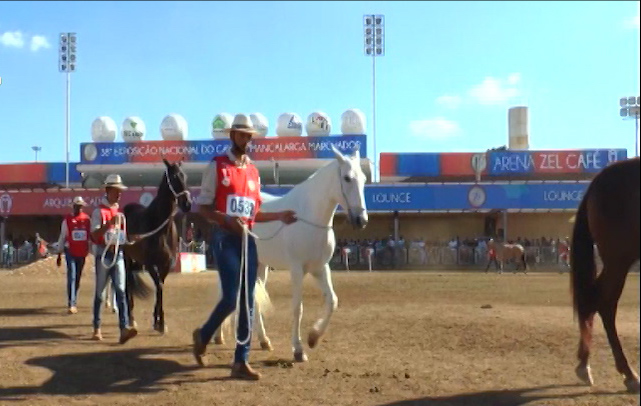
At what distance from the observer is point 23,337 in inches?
349

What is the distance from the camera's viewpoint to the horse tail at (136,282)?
10.3 metres

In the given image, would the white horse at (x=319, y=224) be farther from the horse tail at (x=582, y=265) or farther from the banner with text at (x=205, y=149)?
the banner with text at (x=205, y=149)

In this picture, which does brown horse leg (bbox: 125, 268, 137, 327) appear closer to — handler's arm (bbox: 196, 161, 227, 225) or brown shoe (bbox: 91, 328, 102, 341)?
brown shoe (bbox: 91, 328, 102, 341)

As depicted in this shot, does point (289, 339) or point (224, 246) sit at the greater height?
point (224, 246)

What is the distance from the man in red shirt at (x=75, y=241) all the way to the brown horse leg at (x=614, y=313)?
862cm

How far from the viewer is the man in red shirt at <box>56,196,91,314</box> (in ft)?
37.4

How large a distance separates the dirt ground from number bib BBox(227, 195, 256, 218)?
1546mm

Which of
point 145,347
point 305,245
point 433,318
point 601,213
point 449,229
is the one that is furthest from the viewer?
point 449,229

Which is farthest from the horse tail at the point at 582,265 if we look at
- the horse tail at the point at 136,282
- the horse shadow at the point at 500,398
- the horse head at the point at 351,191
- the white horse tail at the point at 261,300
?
the horse tail at the point at 136,282

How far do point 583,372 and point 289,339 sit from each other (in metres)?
4.51

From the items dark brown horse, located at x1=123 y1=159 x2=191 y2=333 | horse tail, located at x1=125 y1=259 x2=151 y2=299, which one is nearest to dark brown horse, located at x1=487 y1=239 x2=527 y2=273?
dark brown horse, located at x1=123 y1=159 x2=191 y2=333

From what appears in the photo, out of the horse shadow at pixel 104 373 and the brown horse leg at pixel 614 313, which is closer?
the brown horse leg at pixel 614 313

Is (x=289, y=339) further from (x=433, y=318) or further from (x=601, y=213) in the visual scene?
(x=601, y=213)

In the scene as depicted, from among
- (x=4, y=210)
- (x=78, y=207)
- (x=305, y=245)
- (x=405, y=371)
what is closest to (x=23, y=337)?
(x=4, y=210)
